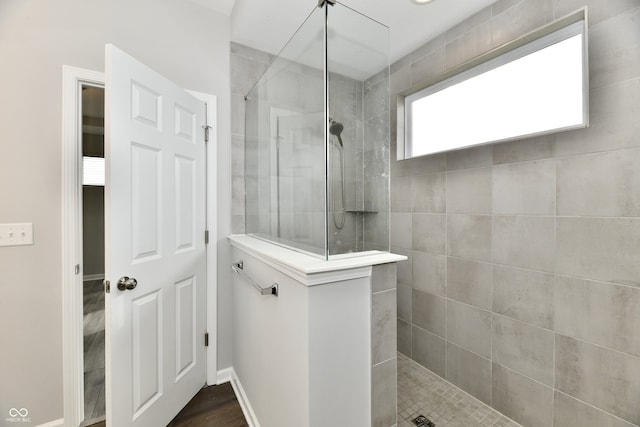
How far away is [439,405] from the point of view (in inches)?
66.9

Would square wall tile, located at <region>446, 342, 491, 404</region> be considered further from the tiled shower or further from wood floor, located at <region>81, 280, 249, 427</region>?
wood floor, located at <region>81, 280, 249, 427</region>

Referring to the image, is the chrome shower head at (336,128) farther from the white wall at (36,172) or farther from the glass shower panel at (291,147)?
the white wall at (36,172)

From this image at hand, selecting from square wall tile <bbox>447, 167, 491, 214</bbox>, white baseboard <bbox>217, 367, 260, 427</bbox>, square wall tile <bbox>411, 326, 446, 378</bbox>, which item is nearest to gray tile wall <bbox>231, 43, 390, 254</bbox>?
square wall tile <bbox>447, 167, 491, 214</bbox>

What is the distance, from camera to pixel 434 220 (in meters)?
2.03

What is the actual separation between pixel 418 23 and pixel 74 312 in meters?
2.82

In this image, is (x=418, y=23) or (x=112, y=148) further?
(x=418, y=23)

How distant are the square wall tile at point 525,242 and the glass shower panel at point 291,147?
3.89ft

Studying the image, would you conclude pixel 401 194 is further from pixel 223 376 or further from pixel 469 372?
pixel 223 376

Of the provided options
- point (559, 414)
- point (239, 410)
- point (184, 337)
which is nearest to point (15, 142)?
point (184, 337)

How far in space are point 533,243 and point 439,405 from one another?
3.86 feet

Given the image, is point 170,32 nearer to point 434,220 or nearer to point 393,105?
point 393,105

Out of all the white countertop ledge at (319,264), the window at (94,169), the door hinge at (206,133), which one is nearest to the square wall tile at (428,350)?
the white countertop ledge at (319,264)

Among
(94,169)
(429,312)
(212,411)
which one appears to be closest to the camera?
(212,411)

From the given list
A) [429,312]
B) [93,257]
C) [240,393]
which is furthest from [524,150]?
[93,257]
